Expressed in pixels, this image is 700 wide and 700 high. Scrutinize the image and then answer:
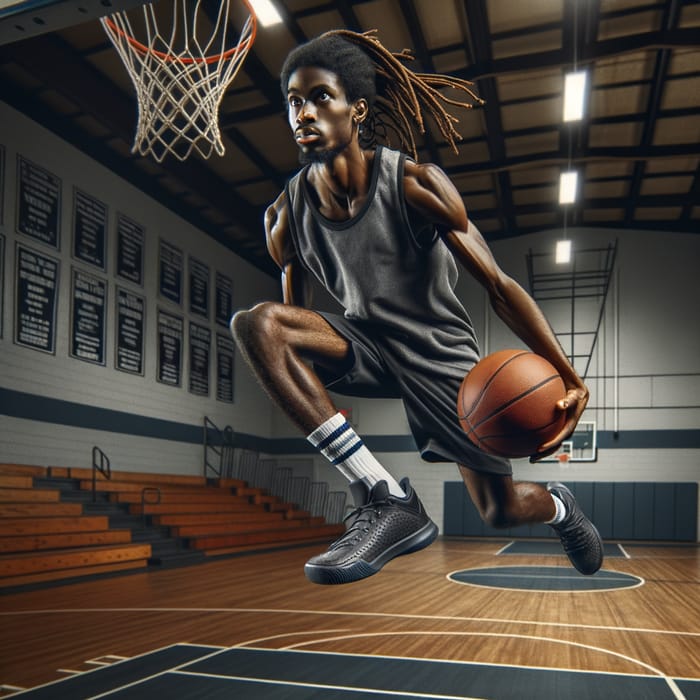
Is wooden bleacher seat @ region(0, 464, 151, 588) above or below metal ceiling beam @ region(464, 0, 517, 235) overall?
below

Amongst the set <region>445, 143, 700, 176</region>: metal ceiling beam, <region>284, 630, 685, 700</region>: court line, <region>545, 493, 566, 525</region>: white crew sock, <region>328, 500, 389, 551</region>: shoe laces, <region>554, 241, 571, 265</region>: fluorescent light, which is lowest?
<region>284, 630, 685, 700</region>: court line

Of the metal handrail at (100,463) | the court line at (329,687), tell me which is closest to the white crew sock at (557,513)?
the court line at (329,687)

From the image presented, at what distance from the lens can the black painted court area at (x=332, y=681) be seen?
8.83 ft

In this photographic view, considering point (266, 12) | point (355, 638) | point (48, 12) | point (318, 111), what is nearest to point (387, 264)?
point (318, 111)

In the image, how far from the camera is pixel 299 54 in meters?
1.25

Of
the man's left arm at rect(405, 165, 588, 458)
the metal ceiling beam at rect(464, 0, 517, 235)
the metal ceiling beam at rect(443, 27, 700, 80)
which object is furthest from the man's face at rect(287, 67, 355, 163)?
the metal ceiling beam at rect(443, 27, 700, 80)

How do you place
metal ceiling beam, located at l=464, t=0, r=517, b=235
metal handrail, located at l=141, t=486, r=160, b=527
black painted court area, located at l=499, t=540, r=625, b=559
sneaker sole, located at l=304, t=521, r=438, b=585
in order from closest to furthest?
1. sneaker sole, located at l=304, t=521, r=438, b=585
2. metal ceiling beam, located at l=464, t=0, r=517, b=235
3. metal handrail, located at l=141, t=486, r=160, b=527
4. black painted court area, located at l=499, t=540, r=625, b=559

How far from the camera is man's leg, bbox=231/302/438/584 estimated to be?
125 centimetres

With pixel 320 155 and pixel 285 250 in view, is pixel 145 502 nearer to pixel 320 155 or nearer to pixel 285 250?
pixel 285 250

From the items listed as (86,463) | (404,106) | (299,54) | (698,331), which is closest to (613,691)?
(404,106)

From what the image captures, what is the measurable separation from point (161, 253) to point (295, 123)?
916 centimetres

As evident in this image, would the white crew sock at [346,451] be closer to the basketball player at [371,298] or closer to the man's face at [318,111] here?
the basketball player at [371,298]

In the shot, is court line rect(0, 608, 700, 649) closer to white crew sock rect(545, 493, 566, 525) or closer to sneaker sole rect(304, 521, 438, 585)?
white crew sock rect(545, 493, 566, 525)

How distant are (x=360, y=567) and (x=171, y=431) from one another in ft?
30.3
